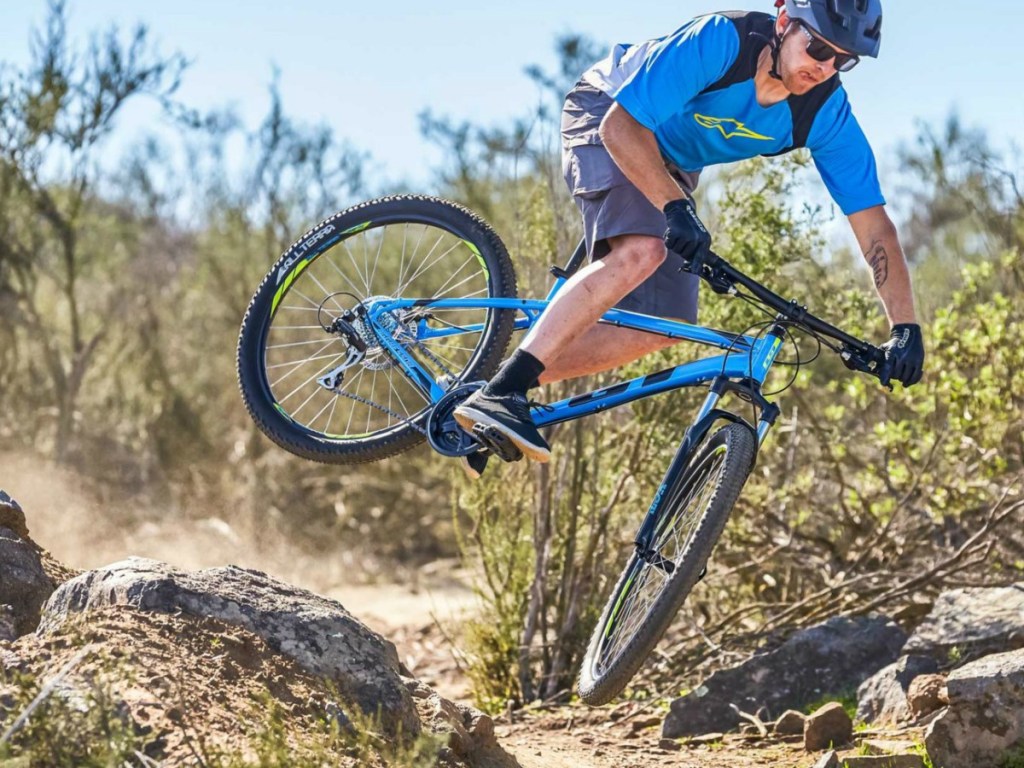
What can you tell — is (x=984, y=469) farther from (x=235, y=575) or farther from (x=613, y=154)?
(x=235, y=575)

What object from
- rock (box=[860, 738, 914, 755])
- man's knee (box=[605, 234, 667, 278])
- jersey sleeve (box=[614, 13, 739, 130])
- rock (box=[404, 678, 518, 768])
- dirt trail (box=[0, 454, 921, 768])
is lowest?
rock (box=[860, 738, 914, 755])

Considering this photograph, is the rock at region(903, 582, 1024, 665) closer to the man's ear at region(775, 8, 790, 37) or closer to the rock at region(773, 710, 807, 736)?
the rock at region(773, 710, 807, 736)

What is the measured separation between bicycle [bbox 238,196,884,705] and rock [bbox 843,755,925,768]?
2.88ft

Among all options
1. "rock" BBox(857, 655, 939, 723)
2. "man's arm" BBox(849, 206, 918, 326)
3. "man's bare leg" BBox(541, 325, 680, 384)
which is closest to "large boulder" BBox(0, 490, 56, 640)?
"man's bare leg" BBox(541, 325, 680, 384)

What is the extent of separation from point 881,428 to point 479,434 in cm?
308

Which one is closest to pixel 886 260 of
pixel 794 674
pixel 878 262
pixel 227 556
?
pixel 878 262

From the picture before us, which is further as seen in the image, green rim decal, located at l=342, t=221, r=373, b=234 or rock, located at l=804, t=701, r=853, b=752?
green rim decal, located at l=342, t=221, r=373, b=234

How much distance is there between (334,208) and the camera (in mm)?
13852

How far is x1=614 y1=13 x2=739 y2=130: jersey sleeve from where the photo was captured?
3.85 meters

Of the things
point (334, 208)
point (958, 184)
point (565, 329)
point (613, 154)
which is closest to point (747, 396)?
point (565, 329)

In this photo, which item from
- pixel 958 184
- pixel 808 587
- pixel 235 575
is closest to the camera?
pixel 235 575

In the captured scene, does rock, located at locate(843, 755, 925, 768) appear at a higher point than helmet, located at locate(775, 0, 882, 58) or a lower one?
lower

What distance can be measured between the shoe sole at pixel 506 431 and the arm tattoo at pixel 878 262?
125cm

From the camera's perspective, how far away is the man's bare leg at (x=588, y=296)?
4.02 meters
